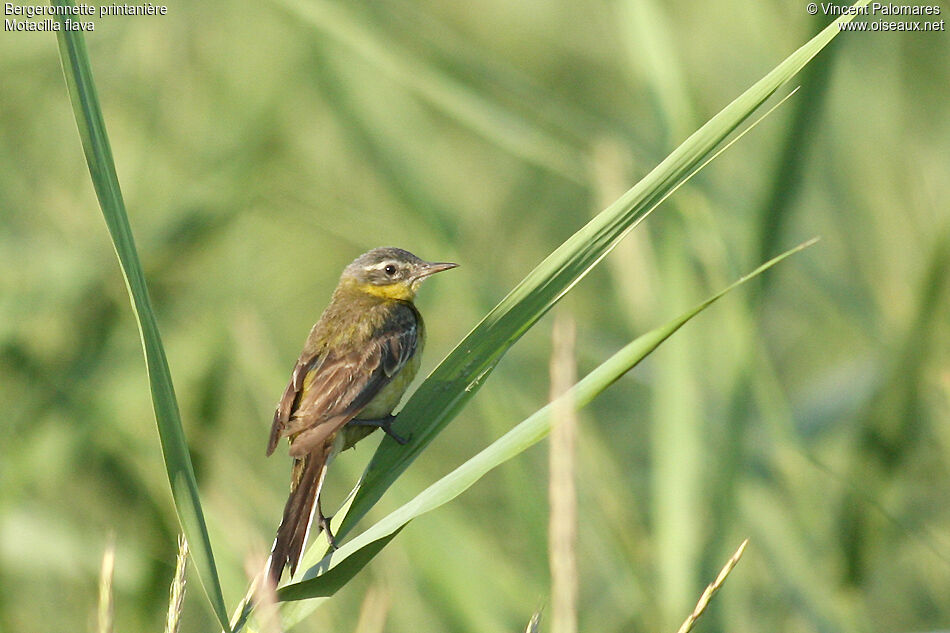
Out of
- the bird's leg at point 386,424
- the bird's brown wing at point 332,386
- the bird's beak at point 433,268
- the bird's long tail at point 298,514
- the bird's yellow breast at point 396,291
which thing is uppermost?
the bird's beak at point 433,268

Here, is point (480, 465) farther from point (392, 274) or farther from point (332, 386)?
point (392, 274)

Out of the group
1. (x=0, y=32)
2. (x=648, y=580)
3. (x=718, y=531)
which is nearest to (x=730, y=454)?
(x=718, y=531)

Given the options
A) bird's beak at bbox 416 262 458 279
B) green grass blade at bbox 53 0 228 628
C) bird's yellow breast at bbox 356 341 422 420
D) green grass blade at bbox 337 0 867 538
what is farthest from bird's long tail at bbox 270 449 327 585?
bird's beak at bbox 416 262 458 279

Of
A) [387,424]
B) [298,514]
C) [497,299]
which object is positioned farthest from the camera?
[497,299]

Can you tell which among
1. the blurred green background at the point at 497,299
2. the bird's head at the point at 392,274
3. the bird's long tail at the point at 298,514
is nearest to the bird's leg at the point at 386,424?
the bird's long tail at the point at 298,514

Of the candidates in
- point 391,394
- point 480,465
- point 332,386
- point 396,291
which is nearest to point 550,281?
point 480,465

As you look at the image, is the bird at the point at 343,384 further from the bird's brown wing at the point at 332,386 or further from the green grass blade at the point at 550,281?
the green grass blade at the point at 550,281
